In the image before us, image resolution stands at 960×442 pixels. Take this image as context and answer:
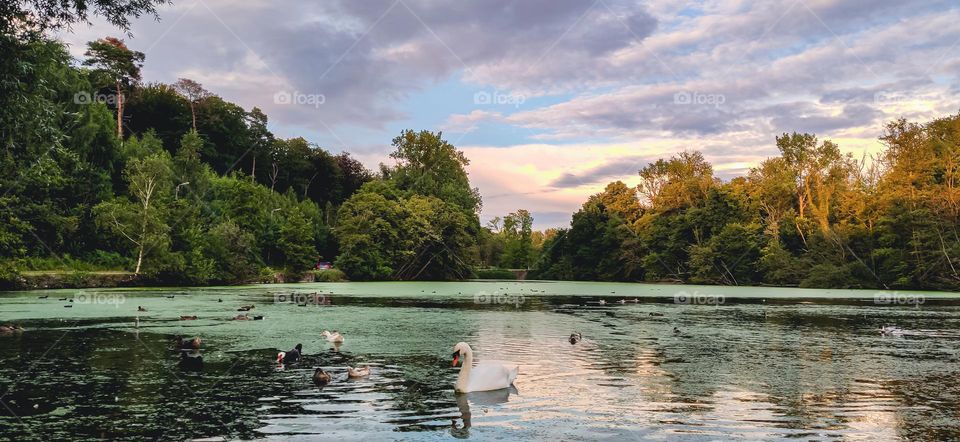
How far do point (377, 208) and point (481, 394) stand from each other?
76.4 metres

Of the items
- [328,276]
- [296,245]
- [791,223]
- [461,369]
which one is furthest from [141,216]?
[791,223]

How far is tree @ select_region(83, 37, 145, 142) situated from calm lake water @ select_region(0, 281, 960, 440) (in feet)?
257

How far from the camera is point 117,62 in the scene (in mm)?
96562

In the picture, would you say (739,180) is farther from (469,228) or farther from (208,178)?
(208,178)

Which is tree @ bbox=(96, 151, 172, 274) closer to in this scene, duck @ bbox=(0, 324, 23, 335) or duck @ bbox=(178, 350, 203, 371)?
duck @ bbox=(0, 324, 23, 335)

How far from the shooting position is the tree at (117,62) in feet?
303

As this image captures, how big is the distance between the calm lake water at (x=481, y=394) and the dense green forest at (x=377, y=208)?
8.80 meters

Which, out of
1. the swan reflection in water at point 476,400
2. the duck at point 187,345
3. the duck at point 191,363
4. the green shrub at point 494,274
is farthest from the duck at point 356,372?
the green shrub at point 494,274

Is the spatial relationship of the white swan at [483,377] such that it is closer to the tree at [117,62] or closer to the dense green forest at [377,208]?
the dense green forest at [377,208]

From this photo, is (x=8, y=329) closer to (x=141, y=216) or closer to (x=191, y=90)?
(x=141, y=216)

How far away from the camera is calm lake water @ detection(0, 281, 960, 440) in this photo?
8.95m

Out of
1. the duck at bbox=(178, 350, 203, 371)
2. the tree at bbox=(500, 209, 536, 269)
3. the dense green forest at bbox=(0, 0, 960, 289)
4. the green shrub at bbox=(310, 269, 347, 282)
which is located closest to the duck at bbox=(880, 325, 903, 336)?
the duck at bbox=(178, 350, 203, 371)

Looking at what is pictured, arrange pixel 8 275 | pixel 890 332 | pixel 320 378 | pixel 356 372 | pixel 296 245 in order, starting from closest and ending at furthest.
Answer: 1. pixel 320 378
2. pixel 356 372
3. pixel 890 332
4. pixel 8 275
5. pixel 296 245

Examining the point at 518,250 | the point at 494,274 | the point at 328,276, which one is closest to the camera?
the point at 328,276
